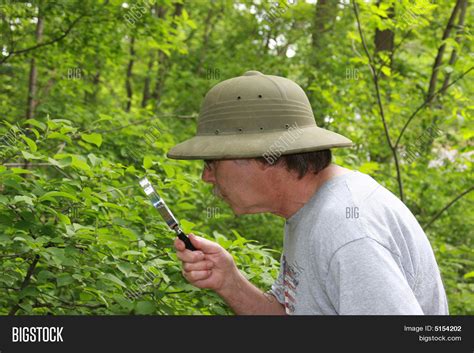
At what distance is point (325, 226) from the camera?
201cm

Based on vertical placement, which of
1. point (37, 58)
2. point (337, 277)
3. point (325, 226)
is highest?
point (37, 58)

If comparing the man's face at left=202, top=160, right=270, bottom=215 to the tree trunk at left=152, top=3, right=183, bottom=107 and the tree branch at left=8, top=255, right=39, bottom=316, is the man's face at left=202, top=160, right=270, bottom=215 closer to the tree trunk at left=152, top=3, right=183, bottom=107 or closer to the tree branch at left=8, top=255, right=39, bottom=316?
the tree branch at left=8, top=255, right=39, bottom=316

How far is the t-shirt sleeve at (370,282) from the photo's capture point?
1.77 metres

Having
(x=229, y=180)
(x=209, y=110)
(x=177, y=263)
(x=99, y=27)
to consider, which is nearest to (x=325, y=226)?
(x=229, y=180)

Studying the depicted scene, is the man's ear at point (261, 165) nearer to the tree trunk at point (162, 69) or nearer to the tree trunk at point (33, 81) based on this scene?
the tree trunk at point (33, 81)

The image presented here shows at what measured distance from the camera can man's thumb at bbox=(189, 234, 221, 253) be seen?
251 cm

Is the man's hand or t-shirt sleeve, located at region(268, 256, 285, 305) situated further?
t-shirt sleeve, located at region(268, 256, 285, 305)

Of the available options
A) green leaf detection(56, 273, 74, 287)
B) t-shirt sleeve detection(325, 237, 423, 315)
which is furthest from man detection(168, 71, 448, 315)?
green leaf detection(56, 273, 74, 287)

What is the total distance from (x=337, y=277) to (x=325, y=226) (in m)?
0.18

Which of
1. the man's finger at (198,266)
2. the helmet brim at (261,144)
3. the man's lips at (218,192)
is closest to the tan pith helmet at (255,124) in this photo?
the helmet brim at (261,144)

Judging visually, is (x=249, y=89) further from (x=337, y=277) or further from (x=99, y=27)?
(x=99, y=27)

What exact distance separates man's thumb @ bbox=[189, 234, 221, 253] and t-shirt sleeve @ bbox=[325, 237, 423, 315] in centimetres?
77

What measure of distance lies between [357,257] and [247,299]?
1.05 metres
